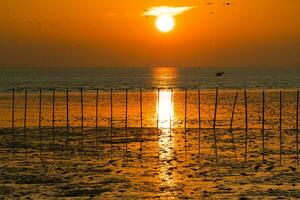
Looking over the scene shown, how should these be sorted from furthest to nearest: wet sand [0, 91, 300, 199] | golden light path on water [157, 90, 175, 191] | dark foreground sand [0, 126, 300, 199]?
golden light path on water [157, 90, 175, 191] → wet sand [0, 91, 300, 199] → dark foreground sand [0, 126, 300, 199]

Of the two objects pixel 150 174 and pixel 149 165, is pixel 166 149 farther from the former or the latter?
pixel 150 174

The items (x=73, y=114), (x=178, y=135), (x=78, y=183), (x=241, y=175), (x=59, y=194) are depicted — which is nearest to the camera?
(x=59, y=194)

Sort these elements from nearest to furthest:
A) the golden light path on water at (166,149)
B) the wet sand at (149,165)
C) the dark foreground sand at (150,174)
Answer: the dark foreground sand at (150,174), the wet sand at (149,165), the golden light path on water at (166,149)

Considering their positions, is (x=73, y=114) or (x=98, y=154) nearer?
(x=98, y=154)

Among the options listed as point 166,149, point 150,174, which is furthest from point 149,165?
point 166,149

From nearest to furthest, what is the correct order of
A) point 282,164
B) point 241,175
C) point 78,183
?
point 78,183 → point 241,175 → point 282,164

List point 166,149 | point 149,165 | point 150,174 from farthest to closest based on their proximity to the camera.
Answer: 1. point 166,149
2. point 149,165
3. point 150,174

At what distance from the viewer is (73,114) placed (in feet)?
154

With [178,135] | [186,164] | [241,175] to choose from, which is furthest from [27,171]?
[178,135]

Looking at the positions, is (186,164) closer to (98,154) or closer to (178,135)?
(98,154)

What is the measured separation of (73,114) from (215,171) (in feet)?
88.9

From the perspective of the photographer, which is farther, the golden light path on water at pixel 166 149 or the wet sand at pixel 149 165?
the golden light path on water at pixel 166 149

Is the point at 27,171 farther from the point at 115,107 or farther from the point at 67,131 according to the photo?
the point at 115,107

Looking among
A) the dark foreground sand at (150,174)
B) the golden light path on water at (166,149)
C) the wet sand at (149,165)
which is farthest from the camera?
the golden light path on water at (166,149)
